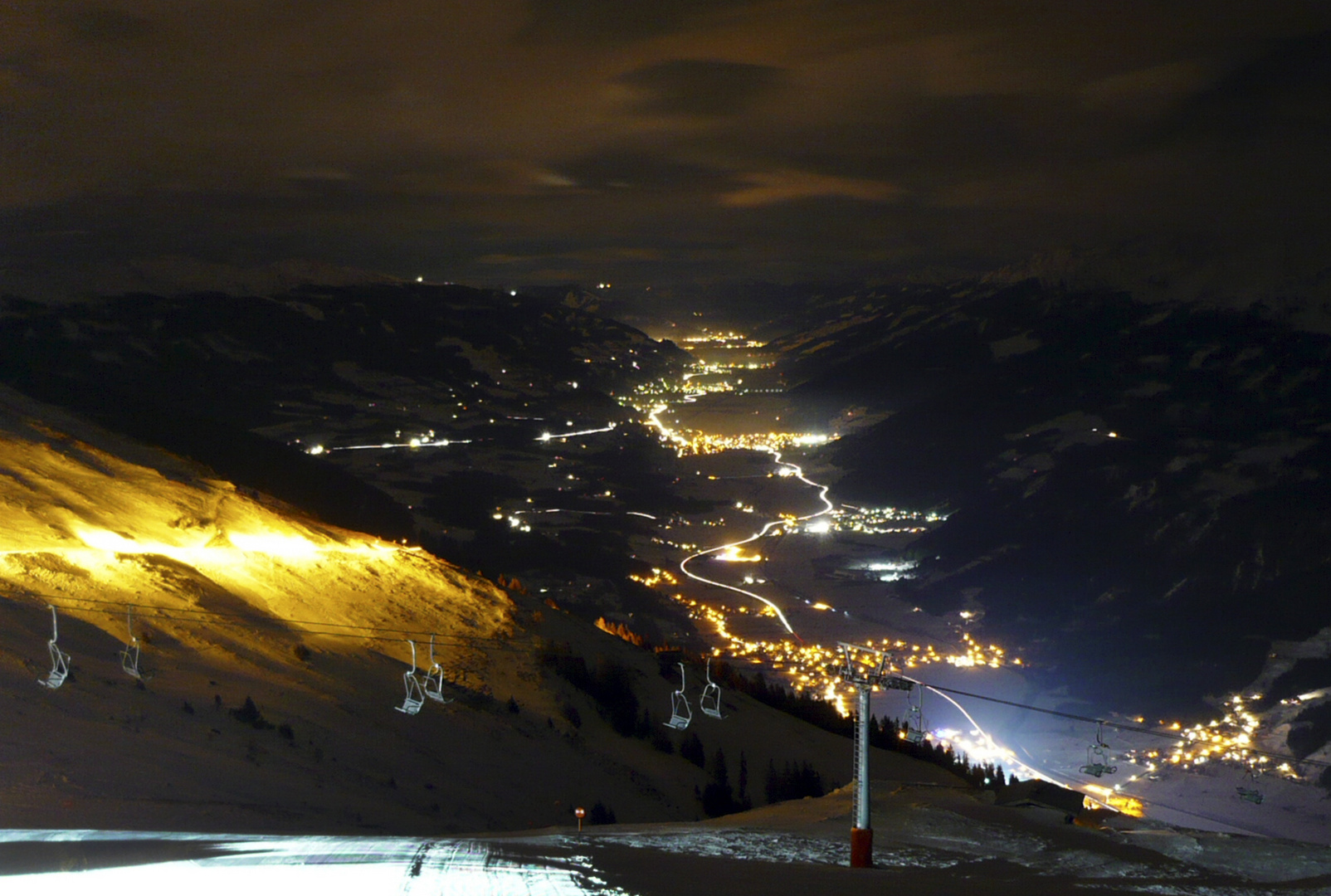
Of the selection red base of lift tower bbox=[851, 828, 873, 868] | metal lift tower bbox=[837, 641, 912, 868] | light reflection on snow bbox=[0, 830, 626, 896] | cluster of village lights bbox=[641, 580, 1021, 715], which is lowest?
light reflection on snow bbox=[0, 830, 626, 896]

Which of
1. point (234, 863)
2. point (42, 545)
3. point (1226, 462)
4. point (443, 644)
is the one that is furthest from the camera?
→ point (1226, 462)

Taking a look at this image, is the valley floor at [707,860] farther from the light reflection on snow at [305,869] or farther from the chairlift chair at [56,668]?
the chairlift chair at [56,668]

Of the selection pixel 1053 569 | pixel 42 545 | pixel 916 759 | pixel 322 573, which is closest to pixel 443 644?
pixel 322 573

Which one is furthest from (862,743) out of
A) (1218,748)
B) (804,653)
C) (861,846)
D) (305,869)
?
(1218,748)

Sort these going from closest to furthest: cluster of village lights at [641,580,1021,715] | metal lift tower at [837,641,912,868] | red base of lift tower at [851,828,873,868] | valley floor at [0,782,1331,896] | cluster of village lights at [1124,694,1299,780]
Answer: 1. valley floor at [0,782,1331,896]
2. metal lift tower at [837,641,912,868]
3. red base of lift tower at [851,828,873,868]
4. cluster of village lights at [641,580,1021,715]
5. cluster of village lights at [1124,694,1299,780]

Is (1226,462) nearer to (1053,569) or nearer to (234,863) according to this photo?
(1053,569)

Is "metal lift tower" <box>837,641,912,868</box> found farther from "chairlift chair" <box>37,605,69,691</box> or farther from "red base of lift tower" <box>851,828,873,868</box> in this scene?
"chairlift chair" <box>37,605,69,691</box>

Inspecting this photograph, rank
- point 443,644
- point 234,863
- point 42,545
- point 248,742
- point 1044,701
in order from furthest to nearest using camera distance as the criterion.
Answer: point 1044,701 → point 443,644 → point 42,545 → point 248,742 → point 234,863

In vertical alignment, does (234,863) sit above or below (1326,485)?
below

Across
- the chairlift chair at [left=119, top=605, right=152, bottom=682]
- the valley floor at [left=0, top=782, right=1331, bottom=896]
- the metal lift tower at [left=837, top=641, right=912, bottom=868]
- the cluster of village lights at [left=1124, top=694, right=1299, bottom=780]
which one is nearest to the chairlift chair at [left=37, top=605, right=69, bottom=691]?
the chairlift chair at [left=119, top=605, right=152, bottom=682]
